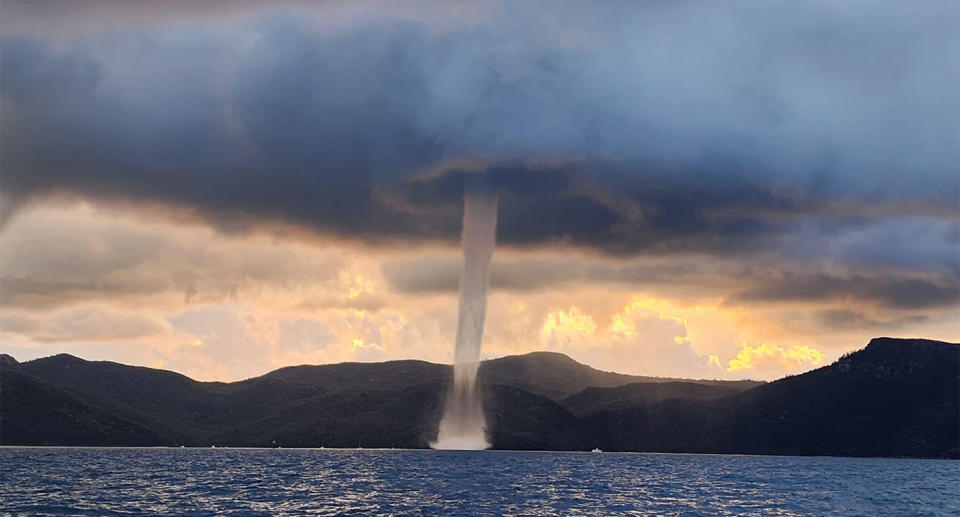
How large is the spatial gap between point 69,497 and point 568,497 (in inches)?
3176

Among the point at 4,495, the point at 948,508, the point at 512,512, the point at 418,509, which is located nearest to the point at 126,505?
the point at 4,495

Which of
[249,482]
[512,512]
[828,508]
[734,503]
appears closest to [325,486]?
[249,482]

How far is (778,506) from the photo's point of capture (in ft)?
536

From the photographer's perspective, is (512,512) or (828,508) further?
(828,508)

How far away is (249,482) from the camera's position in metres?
200

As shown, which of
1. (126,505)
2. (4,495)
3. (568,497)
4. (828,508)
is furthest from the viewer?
(568,497)

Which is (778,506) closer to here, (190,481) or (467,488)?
(467,488)

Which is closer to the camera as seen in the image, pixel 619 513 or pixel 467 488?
pixel 619 513

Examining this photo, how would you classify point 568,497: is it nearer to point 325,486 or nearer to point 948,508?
point 325,486

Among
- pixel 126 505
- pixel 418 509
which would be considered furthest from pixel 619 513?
pixel 126 505

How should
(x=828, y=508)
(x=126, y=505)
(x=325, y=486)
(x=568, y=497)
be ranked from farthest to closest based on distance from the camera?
(x=325, y=486), (x=568, y=497), (x=828, y=508), (x=126, y=505)

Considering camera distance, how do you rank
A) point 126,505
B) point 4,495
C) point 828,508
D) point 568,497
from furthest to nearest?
point 568,497 → point 828,508 → point 4,495 → point 126,505

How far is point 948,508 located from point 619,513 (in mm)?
63031

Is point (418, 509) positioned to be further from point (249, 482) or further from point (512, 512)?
point (249, 482)
